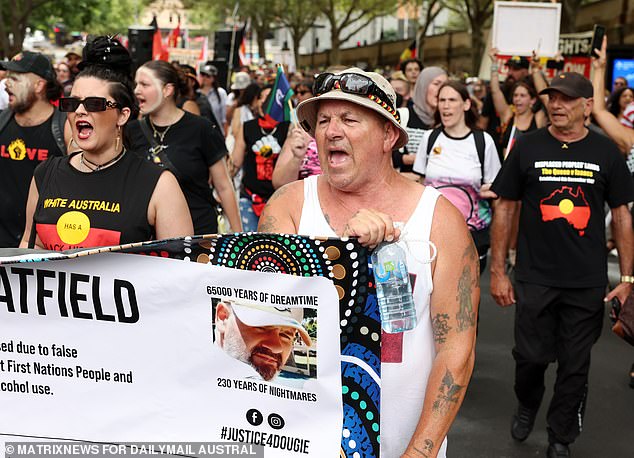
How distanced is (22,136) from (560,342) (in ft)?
11.5

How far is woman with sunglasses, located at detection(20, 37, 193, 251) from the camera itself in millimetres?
3664

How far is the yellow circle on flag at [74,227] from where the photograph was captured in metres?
3.66

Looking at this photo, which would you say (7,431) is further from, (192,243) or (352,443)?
(352,443)

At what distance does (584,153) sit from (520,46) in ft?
28.2

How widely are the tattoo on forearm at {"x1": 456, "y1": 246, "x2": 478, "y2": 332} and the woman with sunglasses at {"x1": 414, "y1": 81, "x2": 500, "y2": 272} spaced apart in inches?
141

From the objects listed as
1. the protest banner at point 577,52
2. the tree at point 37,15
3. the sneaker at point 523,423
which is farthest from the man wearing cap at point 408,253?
the tree at point 37,15

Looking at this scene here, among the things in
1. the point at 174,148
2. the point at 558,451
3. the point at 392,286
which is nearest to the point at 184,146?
the point at 174,148

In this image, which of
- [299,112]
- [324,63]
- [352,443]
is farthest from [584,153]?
[324,63]

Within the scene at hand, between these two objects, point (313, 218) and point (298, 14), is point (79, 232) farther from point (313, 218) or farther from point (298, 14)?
point (298, 14)

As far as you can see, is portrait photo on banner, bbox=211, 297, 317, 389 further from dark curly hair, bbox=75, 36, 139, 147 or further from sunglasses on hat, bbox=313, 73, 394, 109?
dark curly hair, bbox=75, 36, 139, 147

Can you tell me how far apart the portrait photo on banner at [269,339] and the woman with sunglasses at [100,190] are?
38.0 inches

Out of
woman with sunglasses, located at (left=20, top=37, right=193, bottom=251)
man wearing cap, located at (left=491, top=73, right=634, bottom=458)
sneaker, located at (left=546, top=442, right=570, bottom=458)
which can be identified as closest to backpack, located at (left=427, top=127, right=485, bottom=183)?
man wearing cap, located at (left=491, top=73, right=634, bottom=458)

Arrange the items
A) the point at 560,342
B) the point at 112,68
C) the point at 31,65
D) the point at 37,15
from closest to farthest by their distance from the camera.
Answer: the point at 112,68 → the point at 560,342 → the point at 31,65 → the point at 37,15

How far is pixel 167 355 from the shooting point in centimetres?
292
